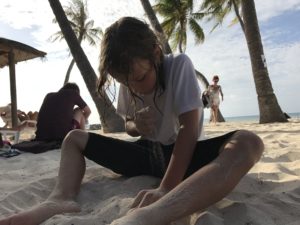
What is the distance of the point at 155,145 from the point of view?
221 cm

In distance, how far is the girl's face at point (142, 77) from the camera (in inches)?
71.3

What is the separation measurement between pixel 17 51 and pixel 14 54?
0.22m

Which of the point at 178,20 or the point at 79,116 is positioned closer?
the point at 79,116

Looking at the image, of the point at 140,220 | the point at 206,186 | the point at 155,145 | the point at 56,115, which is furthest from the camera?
the point at 56,115

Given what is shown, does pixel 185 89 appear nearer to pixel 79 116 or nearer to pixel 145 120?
pixel 145 120

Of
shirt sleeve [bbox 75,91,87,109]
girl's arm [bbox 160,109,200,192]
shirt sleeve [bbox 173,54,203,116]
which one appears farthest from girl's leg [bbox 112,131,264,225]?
shirt sleeve [bbox 75,91,87,109]

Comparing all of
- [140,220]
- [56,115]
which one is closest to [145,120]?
[140,220]

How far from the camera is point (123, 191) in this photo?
7.38 ft

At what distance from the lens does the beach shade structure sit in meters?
7.34

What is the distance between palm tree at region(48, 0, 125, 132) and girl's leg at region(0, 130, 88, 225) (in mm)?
6044

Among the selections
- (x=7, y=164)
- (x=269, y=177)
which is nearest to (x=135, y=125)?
(x=269, y=177)

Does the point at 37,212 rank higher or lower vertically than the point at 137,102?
lower

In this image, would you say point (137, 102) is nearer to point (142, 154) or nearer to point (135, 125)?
point (135, 125)

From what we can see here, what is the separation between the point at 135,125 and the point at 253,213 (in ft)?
2.60
